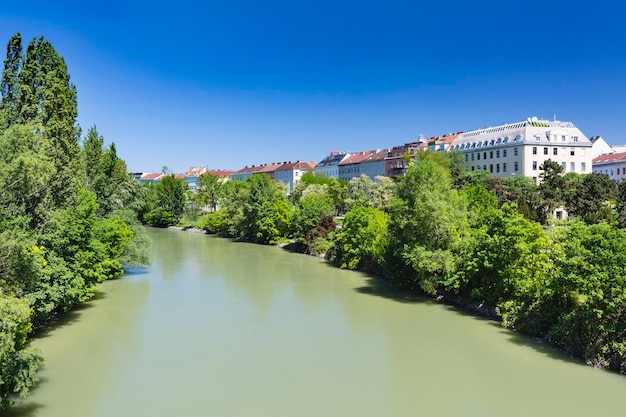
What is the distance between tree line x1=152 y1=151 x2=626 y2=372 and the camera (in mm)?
16062

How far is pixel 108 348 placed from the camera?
18219 mm

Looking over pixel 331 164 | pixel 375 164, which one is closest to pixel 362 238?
pixel 375 164

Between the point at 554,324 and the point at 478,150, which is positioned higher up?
the point at 478,150

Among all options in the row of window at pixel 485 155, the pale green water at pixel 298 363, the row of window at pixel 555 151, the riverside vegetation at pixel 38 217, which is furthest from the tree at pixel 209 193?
the pale green water at pixel 298 363

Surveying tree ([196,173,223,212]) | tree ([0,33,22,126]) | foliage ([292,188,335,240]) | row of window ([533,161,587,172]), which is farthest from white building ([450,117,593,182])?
tree ([0,33,22,126])

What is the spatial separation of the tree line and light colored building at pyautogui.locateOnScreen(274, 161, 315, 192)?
68.2 metres

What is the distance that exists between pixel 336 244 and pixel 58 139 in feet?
70.7

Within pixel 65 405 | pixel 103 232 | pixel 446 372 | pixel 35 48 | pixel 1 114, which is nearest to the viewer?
pixel 65 405

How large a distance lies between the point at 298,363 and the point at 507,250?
399 inches

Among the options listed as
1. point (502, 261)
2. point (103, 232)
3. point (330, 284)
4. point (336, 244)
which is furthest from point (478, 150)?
point (103, 232)

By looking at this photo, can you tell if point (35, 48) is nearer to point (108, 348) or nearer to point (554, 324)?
point (108, 348)

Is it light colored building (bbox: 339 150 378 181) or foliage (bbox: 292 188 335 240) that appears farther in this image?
light colored building (bbox: 339 150 378 181)

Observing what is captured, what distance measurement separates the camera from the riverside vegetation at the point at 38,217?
12.0 metres

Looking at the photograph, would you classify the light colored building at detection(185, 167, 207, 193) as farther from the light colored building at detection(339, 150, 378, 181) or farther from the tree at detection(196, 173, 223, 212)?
the tree at detection(196, 173, 223, 212)
